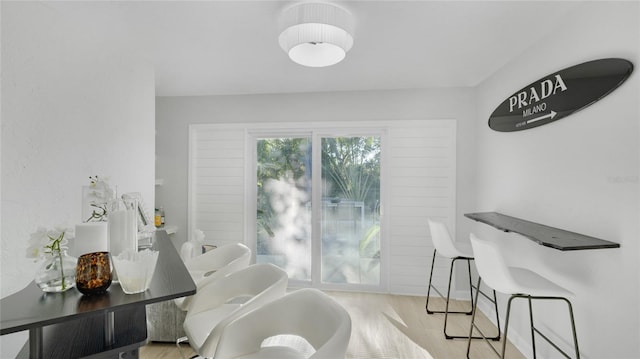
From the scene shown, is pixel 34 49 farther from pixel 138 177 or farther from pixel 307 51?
pixel 307 51

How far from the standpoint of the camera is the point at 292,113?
388 centimetres

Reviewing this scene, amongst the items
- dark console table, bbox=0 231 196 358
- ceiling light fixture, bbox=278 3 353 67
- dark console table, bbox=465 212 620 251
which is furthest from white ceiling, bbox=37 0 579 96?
dark console table, bbox=0 231 196 358

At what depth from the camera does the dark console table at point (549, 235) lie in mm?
1642

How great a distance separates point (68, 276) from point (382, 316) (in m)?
2.75

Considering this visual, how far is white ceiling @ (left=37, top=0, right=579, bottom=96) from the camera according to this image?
196 centimetres

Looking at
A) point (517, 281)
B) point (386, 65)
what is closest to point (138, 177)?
point (386, 65)

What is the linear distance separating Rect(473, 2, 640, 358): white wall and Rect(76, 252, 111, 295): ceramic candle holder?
238 centimetres

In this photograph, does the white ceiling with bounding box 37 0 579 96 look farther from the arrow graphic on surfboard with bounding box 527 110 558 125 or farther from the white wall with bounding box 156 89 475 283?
the arrow graphic on surfboard with bounding box 527 110 558 125

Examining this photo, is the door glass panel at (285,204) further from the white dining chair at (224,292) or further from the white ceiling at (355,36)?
the white dining chair at (224,292)

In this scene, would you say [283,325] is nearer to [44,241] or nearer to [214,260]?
[44,241]

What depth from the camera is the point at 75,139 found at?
1.91 m

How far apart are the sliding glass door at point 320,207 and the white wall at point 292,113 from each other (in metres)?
0.31

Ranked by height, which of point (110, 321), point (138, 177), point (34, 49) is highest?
point (34, 49)

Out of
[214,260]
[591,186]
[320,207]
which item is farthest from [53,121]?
[591,186]
